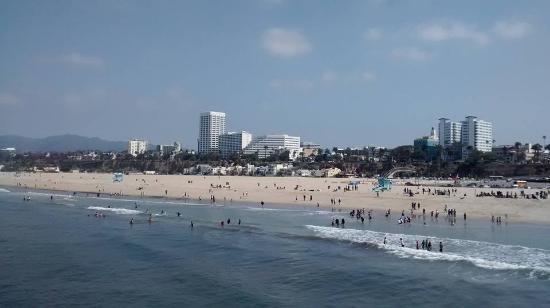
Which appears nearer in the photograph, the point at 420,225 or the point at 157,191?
the point at 420,225

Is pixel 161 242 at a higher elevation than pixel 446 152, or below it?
below

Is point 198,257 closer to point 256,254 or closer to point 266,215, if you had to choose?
point 256,254

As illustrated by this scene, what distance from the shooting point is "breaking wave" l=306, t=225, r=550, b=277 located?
2266 cm

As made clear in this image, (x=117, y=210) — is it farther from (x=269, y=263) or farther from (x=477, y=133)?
(x=477, y=133)

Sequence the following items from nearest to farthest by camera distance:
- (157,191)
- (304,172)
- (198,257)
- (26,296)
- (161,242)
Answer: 1. (26,296)
2. (198,257)
3. (161,242)
4. (157,191)
5. (304,172)

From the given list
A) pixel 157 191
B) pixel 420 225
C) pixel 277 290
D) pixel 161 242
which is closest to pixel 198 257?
pixel 161 242

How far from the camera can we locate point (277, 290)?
18.6 metres

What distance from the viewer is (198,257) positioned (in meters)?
24.6

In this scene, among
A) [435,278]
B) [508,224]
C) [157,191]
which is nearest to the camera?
[435,278]

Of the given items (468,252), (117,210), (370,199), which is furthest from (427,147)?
(468,252)

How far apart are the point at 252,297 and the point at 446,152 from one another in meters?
127

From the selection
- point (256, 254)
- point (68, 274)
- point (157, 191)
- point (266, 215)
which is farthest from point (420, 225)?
point (157, 191)

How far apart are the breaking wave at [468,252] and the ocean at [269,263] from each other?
5 centimetres

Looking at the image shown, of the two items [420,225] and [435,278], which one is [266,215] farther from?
[435,278]
